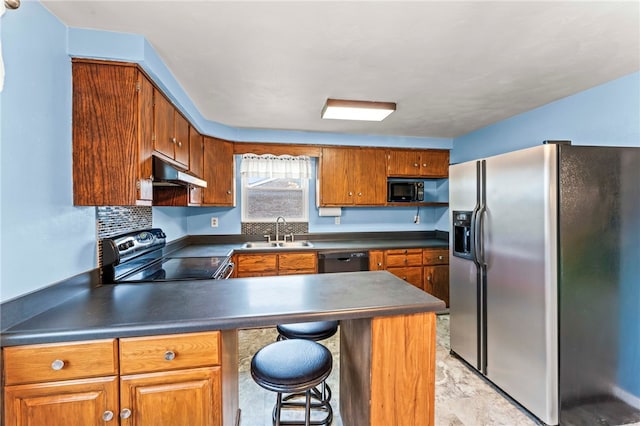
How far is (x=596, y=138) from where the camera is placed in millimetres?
2160

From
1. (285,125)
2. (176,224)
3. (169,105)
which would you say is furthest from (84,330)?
(285,125)

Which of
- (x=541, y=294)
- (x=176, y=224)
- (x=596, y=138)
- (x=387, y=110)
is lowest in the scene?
(x=541, y=294)

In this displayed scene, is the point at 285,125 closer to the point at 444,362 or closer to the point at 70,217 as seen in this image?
the point at 70,217

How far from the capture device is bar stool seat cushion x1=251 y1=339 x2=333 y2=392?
126 centimetres

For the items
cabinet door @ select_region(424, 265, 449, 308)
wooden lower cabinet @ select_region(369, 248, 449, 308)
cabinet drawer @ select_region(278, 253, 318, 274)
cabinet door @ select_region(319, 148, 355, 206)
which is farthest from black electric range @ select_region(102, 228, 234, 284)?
cabinet door @ select_region(424, 265, 449, 308)

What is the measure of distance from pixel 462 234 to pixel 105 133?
8.50 ft

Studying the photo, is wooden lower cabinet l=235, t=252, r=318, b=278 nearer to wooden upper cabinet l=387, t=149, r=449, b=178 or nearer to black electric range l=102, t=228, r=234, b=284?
black electric range l=102, t=228, r=234, b=284

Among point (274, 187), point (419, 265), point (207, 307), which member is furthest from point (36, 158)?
point (419, 265)

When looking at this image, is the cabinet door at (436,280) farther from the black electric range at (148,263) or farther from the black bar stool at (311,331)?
the black electric range at (148,263)

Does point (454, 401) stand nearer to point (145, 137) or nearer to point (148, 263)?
point (148, 263)

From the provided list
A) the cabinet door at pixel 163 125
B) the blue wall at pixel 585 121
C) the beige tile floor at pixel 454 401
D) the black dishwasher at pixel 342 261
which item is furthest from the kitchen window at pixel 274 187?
the blue wall at pixel 585 121

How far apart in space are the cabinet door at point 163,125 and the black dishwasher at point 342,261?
76.2 inches

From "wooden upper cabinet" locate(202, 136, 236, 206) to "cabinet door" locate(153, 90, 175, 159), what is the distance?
1.12 meters

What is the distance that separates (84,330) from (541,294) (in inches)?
91.2
